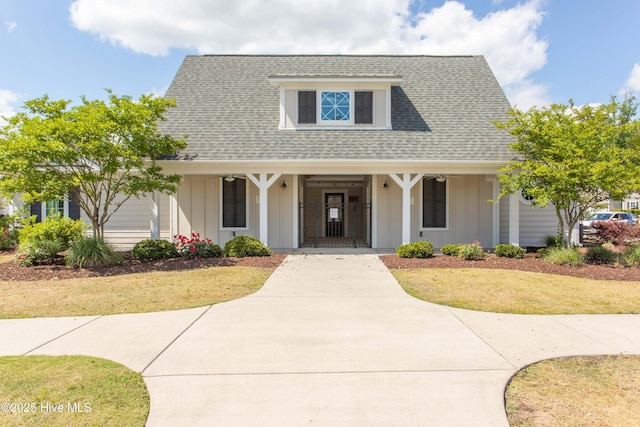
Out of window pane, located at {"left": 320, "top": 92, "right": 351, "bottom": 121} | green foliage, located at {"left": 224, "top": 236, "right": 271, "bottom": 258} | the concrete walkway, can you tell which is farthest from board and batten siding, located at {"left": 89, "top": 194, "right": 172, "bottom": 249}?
the concrete walkway

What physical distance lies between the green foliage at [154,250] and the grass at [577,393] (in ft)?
32.4

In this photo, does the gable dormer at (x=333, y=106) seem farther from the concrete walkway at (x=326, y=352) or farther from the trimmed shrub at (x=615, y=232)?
the trimmed shrub at (x=615, y=232)

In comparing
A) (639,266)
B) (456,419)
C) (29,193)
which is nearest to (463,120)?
(639,266)

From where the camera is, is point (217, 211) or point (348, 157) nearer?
point (348, 157)

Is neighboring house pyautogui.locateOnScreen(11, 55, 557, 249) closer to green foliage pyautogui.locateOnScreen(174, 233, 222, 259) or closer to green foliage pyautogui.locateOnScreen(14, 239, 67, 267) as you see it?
green foliage pyautogui.locateOnScreen(174, 233, 222, 259)

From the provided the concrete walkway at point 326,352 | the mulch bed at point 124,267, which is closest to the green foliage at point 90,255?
the mulch bed at point 124,267

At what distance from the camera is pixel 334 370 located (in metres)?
3.97

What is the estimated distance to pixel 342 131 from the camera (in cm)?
1324

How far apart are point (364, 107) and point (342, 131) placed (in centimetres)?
123

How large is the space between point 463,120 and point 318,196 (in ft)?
23.0

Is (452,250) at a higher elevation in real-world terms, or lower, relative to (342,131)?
lower

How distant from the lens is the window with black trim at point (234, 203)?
1356 cm

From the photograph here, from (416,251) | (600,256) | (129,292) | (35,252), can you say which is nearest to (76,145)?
(35,252)

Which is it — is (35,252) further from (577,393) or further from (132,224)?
(577,393)
